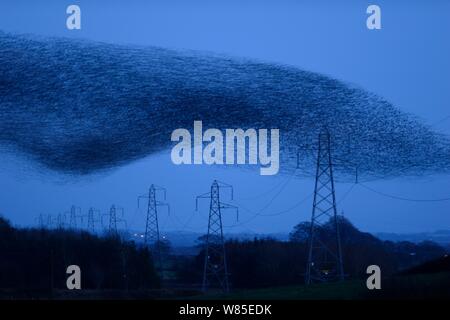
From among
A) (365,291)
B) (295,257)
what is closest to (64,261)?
(295,257)

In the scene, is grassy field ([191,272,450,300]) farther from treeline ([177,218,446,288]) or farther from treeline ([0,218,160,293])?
treeline ([0,218,160,293])

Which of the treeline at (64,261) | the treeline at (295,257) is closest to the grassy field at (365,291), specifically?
the treeline at (295,257)

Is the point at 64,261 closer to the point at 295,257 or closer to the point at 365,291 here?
the point at 295,257

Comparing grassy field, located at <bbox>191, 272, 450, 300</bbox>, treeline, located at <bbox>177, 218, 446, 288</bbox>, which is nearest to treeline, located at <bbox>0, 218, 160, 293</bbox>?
treeline, located at <bbox>177, 218, 446, 288</bbox>

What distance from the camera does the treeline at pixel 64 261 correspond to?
8719 millimetres

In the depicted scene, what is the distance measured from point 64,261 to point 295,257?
2327 millimetres

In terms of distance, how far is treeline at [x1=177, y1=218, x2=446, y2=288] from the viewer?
340 inches

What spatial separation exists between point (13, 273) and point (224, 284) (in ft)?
6.99

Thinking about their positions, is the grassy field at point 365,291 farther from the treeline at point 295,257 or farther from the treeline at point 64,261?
the treeline at point 64,261

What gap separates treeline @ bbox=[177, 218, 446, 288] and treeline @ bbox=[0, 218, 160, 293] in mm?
456

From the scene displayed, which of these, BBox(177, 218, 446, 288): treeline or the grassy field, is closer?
the grassy field
